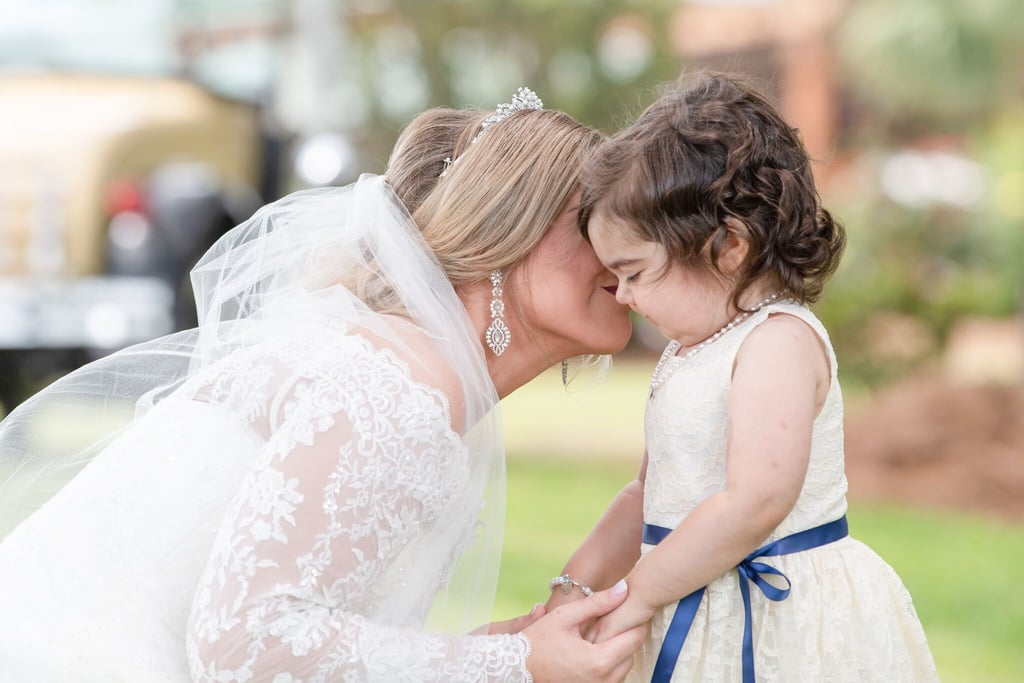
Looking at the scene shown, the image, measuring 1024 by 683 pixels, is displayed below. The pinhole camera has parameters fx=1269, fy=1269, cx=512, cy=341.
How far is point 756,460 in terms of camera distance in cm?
216

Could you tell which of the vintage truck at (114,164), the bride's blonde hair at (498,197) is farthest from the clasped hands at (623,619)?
the vintage truck at (114,164)

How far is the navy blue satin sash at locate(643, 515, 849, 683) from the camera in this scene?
7.49 ft

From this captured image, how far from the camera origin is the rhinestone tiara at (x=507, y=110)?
2646 millimetres

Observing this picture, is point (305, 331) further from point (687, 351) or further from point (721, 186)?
point (721, 186)

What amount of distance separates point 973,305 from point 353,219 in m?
8.09

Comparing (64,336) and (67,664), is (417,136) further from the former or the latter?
(64,336)

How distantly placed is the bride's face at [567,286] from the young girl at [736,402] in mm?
165

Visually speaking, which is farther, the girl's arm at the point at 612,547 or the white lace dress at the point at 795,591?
the girl's arm at the point at 612,547

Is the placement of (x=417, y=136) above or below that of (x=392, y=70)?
above

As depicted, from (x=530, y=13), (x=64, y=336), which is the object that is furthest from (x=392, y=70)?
(x=64, y=336)

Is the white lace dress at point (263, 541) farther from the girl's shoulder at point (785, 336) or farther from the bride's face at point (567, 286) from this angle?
the girl's shoulder at point (785, 336)

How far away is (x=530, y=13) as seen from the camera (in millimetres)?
13289

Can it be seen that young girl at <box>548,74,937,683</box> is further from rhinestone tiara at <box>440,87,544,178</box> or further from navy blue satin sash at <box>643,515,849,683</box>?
rhinestone tiara at <box>440,87,544,178</box>

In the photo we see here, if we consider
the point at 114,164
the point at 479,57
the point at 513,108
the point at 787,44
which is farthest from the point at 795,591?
the point at 787,44
